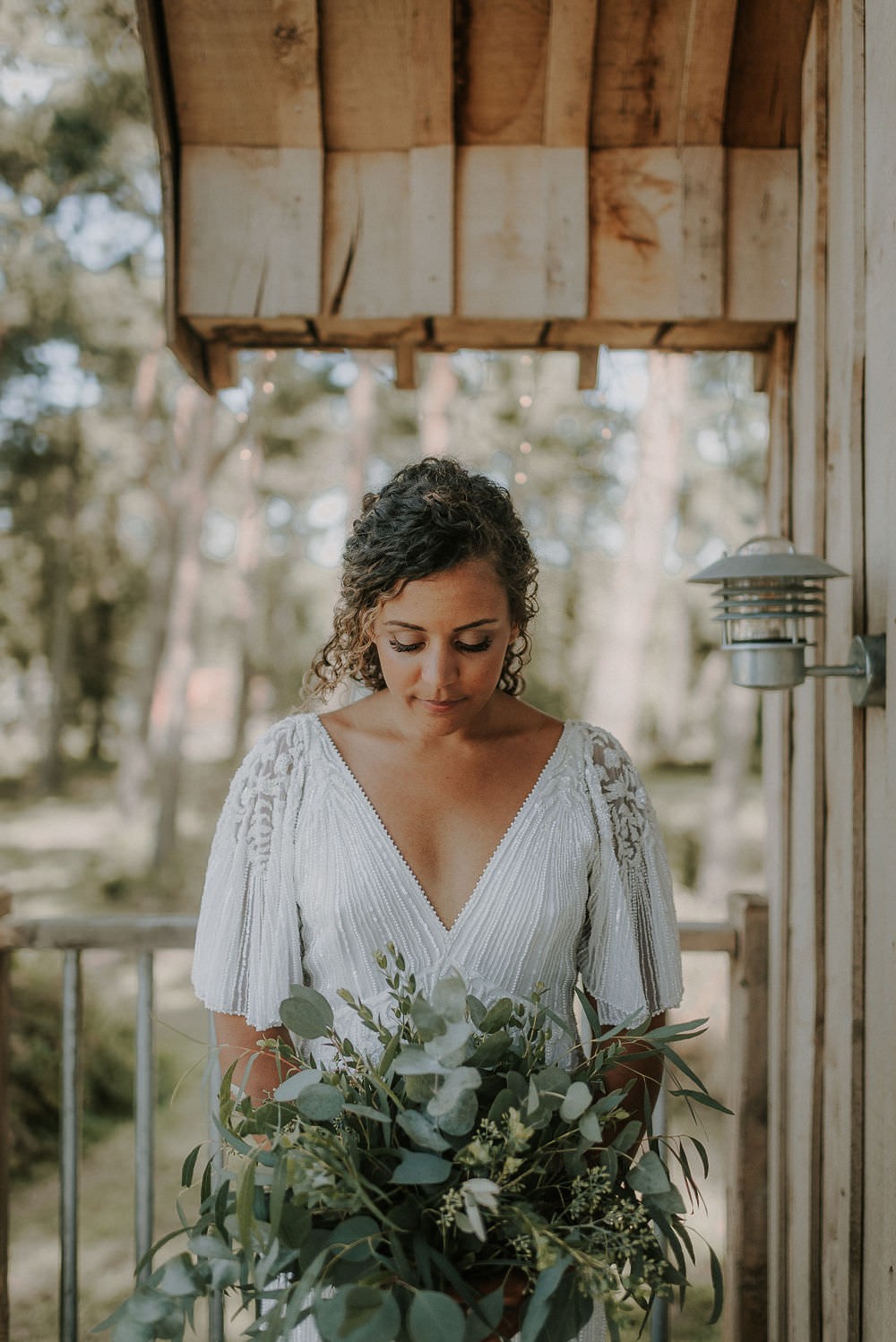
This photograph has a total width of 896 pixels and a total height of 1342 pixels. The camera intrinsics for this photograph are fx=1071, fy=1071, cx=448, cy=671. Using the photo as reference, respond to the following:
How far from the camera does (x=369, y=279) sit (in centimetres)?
212

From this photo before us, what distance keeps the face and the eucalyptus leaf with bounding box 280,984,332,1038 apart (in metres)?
0.45

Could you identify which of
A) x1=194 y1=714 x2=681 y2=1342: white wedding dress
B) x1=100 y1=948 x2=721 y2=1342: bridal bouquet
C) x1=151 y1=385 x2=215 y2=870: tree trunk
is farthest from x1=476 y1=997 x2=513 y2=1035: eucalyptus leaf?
x1=151 y1=385 x2=215 y2=870: tree trunk

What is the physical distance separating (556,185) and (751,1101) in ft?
6.14

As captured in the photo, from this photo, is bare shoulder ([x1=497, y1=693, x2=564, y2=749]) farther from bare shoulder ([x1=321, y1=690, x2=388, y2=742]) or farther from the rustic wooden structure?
the rustic wooden structure

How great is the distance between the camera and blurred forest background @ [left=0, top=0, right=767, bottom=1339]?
22.0 ft

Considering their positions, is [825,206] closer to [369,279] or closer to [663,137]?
[663,137]

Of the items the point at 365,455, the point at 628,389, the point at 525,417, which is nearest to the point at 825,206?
the point at 525,417

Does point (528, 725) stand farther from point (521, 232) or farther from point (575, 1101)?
point (521, 232)

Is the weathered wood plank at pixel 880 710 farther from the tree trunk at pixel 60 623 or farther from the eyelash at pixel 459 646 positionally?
the tree trunk at pixel 60 623

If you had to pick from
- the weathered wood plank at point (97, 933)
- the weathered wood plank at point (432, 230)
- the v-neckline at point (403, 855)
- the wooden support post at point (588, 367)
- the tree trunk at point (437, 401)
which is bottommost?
the weathered wood plank at point (97, 933)

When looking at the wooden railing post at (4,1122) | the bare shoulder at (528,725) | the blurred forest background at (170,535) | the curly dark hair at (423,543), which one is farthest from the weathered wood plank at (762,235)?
the blurred forest background at (170,535)

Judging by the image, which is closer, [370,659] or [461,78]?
[370,659]

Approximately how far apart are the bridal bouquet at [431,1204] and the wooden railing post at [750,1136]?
38.1 inches

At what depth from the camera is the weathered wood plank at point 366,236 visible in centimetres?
212
